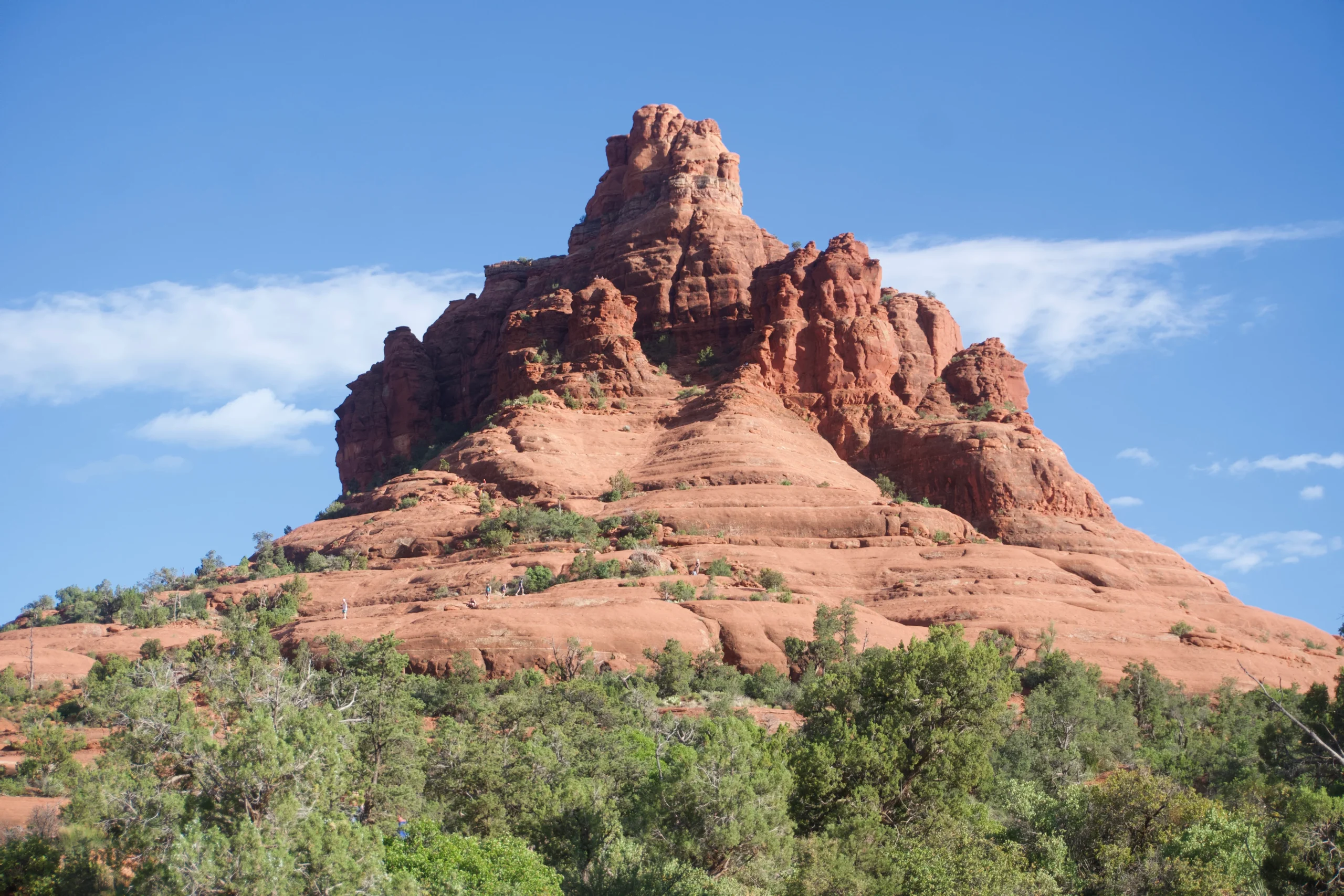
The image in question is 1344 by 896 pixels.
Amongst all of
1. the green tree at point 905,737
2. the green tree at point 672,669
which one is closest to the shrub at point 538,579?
the green tree at point 672,669

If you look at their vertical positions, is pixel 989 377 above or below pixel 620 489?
above

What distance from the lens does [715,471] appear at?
282 ft

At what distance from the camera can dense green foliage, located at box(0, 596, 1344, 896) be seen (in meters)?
24.1

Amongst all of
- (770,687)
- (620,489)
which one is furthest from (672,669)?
(620,489)

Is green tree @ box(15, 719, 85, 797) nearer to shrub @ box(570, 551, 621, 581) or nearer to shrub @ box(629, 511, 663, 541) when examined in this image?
shrub @ box(570, 551, 621, 581)

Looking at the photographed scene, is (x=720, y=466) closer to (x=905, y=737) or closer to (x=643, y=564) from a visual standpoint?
(x=643, y=564)

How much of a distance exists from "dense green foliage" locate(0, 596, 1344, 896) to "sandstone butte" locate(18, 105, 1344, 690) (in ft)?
44.7

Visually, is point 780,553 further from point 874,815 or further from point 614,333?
point 874,815

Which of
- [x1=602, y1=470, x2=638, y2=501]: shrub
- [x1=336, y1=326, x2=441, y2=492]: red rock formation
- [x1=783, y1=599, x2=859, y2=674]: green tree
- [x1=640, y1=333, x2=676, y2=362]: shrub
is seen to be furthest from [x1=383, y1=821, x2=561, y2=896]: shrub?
[x1=336, y1=326, x2=441, y2=492]: red rock formation

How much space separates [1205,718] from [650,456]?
1705 inches

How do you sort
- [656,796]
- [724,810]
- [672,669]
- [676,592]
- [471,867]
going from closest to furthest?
[471,867] < [724,810] < [656,796] < [672,669] < [676,592]

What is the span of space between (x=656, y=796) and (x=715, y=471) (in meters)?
53.9

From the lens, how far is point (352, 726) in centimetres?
3684

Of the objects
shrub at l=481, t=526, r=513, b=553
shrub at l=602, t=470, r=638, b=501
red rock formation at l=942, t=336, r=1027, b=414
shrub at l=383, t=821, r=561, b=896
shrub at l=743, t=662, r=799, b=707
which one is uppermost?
red rock formation at l=942, t=336, r=1027, b=414
